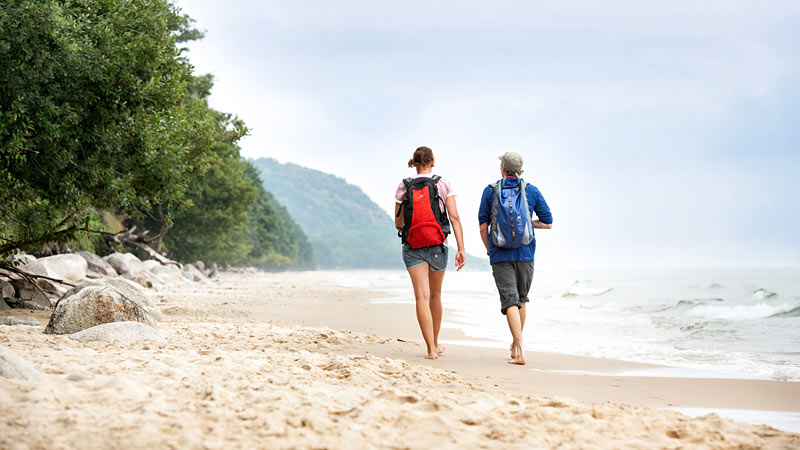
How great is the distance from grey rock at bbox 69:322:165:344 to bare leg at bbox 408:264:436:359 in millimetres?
2592

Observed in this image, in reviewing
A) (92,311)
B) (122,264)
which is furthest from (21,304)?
(122,264)

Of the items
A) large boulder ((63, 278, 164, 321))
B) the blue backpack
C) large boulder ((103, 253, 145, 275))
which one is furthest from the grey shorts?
large boulder ((103, 253, 145, 275))

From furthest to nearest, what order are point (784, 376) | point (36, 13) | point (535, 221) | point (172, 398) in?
1. point (36, 13)
2. point (535, 221)
3. point (784, 376)
4. point (172, 398)

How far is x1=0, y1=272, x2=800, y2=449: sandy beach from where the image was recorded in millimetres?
2822

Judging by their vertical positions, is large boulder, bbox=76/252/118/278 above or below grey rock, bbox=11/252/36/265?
below

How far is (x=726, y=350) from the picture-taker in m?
7.81

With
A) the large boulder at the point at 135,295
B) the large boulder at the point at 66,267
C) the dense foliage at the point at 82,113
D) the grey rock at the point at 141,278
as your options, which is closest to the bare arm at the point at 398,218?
the large boulder at the point at 135,295

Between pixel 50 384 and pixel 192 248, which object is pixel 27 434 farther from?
pixel 192 248

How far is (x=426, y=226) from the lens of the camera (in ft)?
18.9

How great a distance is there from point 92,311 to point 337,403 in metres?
4.21

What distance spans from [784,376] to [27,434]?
20.4ft

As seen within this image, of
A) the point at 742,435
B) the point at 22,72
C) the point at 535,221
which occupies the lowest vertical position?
the point at 742,435

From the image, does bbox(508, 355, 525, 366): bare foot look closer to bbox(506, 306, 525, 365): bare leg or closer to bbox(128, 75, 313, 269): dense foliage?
bbox(506, 306, 525, 365): bare leg

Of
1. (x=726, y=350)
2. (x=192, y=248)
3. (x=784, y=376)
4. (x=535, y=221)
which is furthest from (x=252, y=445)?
(x=192, y=248)
